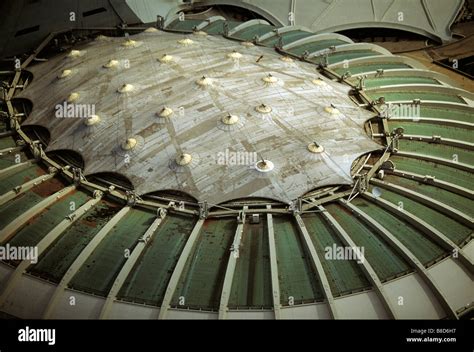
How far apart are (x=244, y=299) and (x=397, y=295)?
10.8 m

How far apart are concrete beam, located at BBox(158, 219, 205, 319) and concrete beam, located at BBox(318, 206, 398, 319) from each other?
983 centimetres

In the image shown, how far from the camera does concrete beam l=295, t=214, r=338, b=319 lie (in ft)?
125

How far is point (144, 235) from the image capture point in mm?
42656

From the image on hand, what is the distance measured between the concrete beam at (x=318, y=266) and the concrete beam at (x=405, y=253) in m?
4.72

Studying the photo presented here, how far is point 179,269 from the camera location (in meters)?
40.3

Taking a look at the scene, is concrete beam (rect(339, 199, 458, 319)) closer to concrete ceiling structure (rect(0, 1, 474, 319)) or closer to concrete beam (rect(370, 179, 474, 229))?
concrete ceiling structure (rect(0, 1, 474, 319))

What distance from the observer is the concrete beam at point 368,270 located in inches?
1522

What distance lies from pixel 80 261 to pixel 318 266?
56.2 feet

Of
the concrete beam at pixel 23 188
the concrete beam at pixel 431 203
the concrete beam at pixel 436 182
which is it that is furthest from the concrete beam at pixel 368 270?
the concrete beam at pixel 23 188

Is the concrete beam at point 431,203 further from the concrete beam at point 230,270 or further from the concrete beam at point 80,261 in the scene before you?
the concrete beam at point 80,261

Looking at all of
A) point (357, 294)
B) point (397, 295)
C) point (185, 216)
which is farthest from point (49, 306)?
point (397, 295)

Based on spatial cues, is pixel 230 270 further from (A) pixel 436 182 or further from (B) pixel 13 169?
(B) pixel 13 169

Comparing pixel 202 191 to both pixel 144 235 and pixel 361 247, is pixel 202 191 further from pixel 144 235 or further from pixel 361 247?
pixel 361 247

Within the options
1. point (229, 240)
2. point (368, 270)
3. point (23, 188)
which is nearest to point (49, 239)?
point (23, 188)
